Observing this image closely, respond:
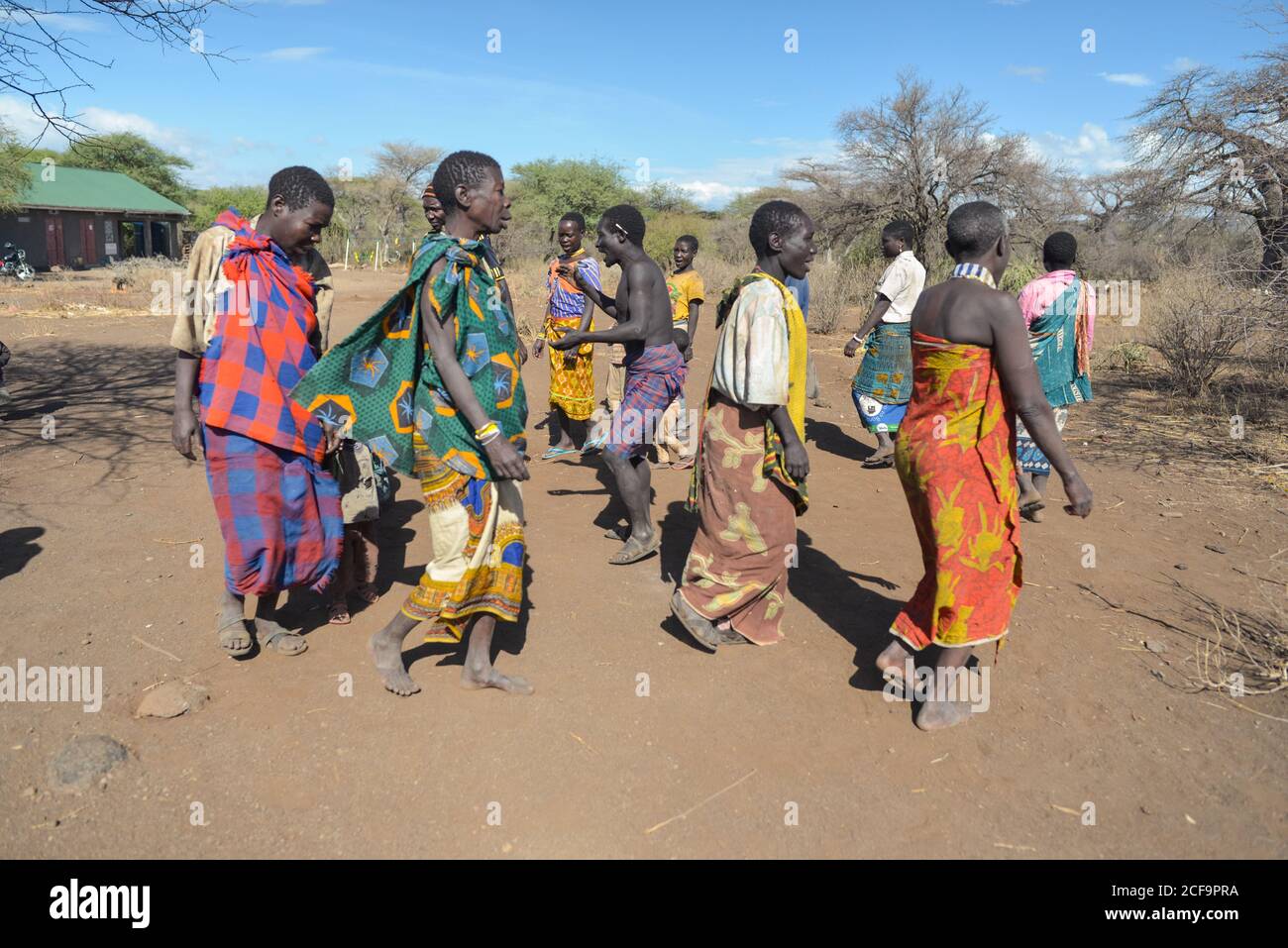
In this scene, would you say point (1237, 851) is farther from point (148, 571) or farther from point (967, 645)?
point (148, 571)

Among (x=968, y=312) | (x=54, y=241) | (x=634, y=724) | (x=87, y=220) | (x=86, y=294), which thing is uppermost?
(x=87, y=220)

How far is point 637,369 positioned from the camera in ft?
15.1

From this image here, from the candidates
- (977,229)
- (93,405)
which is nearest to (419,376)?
(977,229)

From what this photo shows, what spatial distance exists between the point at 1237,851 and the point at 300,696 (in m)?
3.19

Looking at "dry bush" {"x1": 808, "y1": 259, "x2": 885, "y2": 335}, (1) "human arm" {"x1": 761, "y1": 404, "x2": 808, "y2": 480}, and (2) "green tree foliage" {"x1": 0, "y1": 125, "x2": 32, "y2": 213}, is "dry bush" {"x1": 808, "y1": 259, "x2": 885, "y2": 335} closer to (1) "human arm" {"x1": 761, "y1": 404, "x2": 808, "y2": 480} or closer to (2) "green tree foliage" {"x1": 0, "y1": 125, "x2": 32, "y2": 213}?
(1) "human arm" {"x1": 761, "y1": 404, "x2": 808, "y2": 480}

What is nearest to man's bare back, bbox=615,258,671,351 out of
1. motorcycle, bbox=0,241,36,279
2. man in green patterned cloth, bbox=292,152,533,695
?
man in green patterned cloth, bbox=292,152,533,695

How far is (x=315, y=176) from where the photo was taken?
332 centimetres

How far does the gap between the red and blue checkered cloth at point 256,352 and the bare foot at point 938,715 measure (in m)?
2.60

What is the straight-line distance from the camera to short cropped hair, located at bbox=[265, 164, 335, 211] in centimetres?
325

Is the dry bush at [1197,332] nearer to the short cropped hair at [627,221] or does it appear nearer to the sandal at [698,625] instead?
the short cropped hair at [627,221]

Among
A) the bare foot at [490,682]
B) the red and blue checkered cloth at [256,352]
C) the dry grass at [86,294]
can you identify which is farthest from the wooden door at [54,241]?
the bare foot at [490,682]

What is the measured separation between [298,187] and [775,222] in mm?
1887

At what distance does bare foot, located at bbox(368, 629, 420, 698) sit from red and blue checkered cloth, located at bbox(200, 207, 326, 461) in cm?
82
